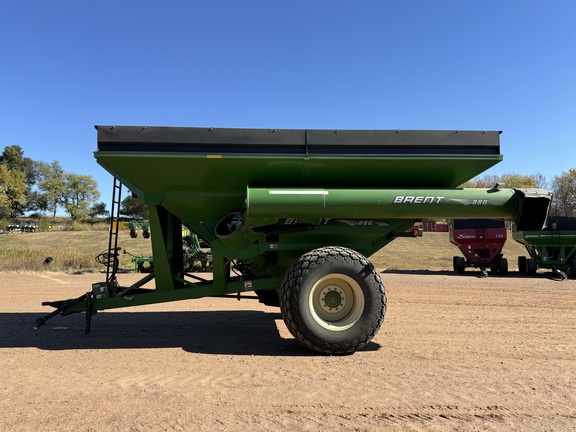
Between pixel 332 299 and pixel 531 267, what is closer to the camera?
pixel 332 299

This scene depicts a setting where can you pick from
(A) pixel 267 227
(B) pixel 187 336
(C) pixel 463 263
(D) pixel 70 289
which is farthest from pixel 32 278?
(C) pixel 463 263

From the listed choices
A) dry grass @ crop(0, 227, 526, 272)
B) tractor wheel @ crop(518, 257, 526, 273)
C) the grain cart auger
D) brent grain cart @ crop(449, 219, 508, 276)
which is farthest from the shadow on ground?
tractor wheel @ crop(518, 257, 526, 273)

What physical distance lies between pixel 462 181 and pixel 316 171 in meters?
1.89

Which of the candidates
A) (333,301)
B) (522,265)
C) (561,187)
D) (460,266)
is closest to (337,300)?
(333,301)

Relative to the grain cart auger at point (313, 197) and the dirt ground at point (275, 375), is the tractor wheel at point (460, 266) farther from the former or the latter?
the grain cart auger at point (313, 197)

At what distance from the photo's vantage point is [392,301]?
789 centimetres

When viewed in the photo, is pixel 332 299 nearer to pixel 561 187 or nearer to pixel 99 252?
pixel 99 252

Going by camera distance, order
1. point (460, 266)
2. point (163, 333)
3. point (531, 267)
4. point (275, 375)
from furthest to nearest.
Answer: point (460, 266) < point (531, 267) < point (163, 333) < point (275, 375)

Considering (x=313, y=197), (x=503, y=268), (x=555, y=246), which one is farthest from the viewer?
(x=503, y=268)

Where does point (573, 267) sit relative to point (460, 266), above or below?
above

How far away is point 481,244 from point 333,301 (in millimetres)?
12754

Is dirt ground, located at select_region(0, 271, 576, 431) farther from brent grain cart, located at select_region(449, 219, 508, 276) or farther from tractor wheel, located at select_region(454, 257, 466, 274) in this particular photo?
brent grain cart, located at select_region(449, 219, 508, 276)

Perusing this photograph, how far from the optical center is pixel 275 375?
3.60 metres

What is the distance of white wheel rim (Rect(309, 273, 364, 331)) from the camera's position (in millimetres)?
4295
